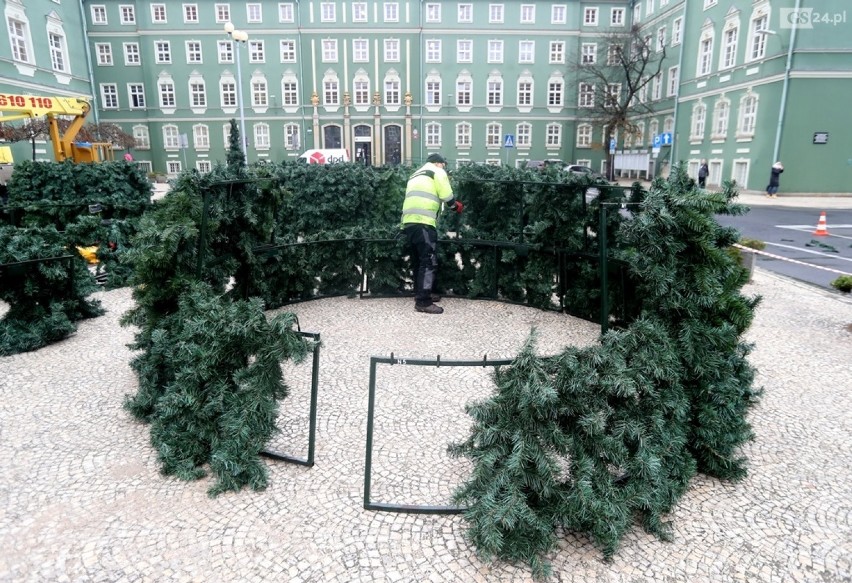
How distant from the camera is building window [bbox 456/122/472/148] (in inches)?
1853

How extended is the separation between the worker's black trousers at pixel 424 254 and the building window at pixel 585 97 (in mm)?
42811

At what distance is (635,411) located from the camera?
3395mm

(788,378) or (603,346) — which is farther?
(788,378)

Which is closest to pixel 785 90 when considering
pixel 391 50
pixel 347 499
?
pixel 391 50

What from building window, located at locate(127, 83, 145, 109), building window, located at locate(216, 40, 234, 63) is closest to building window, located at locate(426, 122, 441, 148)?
building window, located at locate(216, 40, 234, 63)

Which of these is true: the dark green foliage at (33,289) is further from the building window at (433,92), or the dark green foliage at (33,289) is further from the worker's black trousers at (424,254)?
the building window at (433,92)

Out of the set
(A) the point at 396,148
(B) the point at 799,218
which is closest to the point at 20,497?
(B) the point at 799,218

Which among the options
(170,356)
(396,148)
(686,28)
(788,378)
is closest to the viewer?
(170,356)

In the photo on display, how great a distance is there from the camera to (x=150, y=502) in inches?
142

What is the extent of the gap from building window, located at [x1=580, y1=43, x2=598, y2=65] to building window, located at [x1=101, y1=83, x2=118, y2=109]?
37100mm

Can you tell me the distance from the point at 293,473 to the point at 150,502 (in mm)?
889

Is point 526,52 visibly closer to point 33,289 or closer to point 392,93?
point 392,93

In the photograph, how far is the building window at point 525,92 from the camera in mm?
46281

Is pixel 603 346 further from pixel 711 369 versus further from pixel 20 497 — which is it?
pixel 20 497
